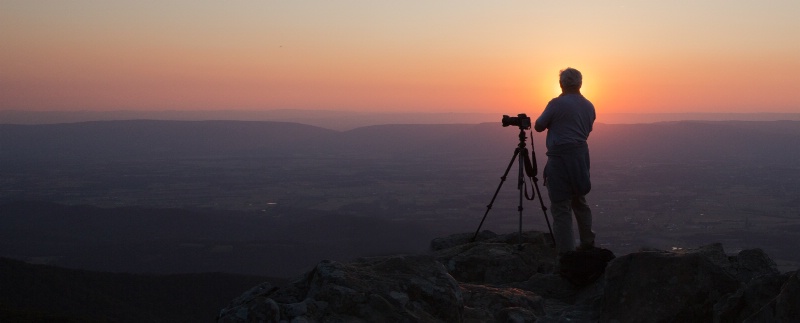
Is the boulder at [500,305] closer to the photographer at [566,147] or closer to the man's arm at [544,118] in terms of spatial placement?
the photographer at [566,147]

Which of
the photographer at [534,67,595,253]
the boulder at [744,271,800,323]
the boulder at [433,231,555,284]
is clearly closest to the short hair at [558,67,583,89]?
the photographer at [534,67,595,253]

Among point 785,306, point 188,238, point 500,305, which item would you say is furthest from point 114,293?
point 188,238

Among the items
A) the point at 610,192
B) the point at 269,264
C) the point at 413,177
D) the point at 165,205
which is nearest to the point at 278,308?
the point at 269,264

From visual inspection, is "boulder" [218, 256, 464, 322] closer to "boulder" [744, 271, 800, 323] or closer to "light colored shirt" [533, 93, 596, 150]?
"boulder" [744, 271, 800, 323]

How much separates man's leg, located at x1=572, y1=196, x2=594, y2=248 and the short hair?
1677 mm

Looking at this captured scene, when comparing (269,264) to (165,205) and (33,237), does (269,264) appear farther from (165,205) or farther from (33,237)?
(165,205)

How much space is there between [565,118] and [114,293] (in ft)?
139

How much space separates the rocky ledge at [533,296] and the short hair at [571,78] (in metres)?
3.08

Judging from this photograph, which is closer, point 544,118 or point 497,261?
point 544,118

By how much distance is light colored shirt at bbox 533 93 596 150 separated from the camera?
10.1 meters

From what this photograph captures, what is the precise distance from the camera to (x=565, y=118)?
10.1m

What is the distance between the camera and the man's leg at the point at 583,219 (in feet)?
35.1

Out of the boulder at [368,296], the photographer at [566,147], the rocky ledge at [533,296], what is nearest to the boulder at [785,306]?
the rocky ledge at [533,296]

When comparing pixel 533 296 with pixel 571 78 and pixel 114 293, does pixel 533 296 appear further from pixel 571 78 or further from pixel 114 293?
pixel 114 293
